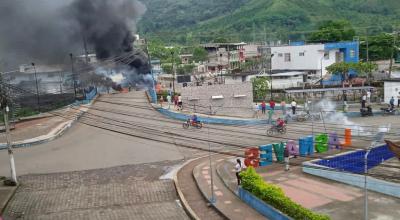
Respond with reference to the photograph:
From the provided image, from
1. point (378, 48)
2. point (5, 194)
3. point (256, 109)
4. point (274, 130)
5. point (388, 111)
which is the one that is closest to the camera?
point (5, 194)

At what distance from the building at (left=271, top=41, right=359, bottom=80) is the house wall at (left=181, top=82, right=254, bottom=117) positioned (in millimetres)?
24529

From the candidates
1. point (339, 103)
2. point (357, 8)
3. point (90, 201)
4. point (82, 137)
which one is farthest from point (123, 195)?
point (357, 8)

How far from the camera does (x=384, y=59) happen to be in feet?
234

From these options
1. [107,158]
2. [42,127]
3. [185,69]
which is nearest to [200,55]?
[185,69]

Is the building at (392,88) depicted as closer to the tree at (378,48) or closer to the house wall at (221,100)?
the house wall at (221,100)

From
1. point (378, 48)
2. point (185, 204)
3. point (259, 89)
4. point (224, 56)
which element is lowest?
point (185, 204)

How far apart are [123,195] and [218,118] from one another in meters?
13.5

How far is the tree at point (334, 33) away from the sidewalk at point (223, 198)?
59389 mm

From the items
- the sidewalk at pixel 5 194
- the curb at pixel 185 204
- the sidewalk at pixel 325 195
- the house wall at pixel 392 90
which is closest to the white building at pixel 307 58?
the house wall at pixel 392 90

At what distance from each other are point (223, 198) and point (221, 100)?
54.4ft

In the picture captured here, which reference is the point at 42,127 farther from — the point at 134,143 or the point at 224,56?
the point at 224,56

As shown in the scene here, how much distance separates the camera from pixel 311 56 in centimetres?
5659

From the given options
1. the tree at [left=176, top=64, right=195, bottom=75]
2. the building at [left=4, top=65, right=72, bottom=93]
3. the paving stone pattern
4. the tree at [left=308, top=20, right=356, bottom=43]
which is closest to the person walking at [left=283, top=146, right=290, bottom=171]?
the paving stone pattern

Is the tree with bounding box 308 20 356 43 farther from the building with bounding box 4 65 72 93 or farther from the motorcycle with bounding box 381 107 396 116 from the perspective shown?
the motorcycle with bounding box 381 107 396 116
